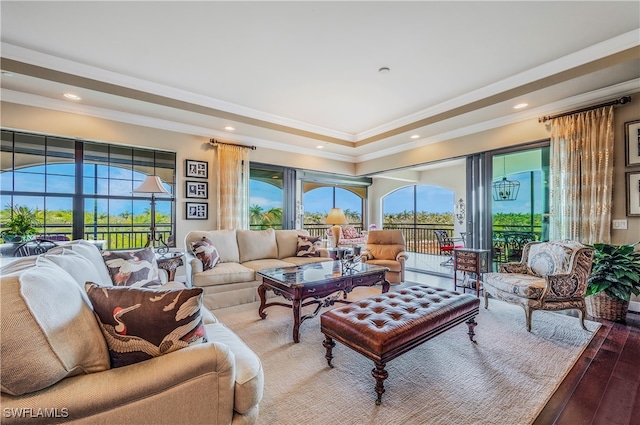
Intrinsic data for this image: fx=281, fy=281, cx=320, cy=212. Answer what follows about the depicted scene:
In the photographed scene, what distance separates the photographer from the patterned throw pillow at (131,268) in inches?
87.0

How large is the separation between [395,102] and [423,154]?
1638 mm

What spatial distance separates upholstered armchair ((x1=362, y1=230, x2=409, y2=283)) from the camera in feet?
15.0

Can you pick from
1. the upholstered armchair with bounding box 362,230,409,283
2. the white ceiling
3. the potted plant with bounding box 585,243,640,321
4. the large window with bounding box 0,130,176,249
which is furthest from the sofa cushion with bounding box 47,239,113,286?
the potted plant with bounding box 585,243,640,321

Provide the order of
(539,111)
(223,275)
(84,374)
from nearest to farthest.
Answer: (84,374), (223,275), (539,111)

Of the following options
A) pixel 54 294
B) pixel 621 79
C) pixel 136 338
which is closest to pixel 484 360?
pixel 136 338

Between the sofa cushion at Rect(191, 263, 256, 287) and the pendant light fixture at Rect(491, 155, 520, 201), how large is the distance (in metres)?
3.97

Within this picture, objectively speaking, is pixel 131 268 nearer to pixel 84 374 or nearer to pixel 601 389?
pixel 84 374

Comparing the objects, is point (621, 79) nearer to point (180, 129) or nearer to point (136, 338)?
point (136, 338)

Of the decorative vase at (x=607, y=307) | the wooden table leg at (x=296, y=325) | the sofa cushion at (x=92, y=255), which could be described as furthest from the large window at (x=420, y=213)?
the sofa cushion at (x=92, y=255)

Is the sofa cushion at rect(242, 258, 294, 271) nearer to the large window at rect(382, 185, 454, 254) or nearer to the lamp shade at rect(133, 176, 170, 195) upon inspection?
the lamp shade at rect(133, 176, 170, 195)

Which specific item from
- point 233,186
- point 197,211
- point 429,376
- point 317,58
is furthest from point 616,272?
point 197,211

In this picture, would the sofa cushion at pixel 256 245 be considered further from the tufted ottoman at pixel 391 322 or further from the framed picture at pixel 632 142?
the framed picture at pixel 632 142

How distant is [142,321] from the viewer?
45.4 inches

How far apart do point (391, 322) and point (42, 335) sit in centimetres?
179
